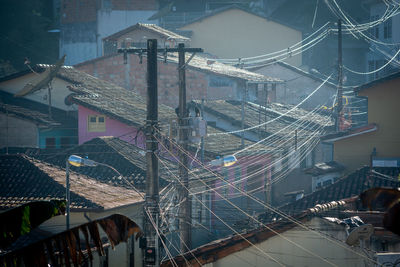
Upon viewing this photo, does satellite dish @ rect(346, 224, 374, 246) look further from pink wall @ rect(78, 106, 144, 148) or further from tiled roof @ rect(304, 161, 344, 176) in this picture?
pink wall @ rect(78, 106, 144, 148)

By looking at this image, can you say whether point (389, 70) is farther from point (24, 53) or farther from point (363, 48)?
point (24, 53)

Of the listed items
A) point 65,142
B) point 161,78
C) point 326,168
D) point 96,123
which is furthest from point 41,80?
point 326,168

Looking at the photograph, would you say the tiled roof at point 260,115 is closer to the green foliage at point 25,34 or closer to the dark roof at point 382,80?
the dark roof at point 382,80

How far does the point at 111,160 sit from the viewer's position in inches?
964

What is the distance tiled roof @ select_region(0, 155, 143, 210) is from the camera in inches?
775

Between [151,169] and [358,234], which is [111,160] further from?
[358,234]

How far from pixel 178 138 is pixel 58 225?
204 inches

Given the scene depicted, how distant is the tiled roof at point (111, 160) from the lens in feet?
75.9

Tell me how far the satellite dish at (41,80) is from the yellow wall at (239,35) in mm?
18445

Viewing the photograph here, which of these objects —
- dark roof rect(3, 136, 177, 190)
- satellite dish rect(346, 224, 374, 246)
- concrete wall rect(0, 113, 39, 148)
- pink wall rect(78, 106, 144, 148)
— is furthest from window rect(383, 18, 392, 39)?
satellite dish rect(346, 224, 374, 246)

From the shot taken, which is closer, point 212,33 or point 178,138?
point 178,138

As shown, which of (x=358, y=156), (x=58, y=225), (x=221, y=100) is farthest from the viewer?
(x=221, y=100)

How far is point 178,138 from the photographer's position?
56.3 feet

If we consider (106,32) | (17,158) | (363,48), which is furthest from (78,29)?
(17,158)
